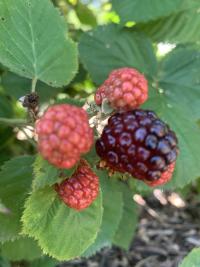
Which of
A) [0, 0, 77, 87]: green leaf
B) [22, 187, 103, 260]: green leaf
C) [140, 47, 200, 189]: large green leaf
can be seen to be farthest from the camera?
[140, 47, 200, 189]: large green leaf

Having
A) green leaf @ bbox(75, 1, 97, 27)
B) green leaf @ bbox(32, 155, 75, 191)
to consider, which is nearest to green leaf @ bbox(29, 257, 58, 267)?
green leaf @ bbox(32, 155, 75, 191)

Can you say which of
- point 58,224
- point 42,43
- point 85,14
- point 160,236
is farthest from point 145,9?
point 160,236

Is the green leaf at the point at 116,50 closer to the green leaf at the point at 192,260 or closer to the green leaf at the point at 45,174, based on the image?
the green leaf at the point at 192,260

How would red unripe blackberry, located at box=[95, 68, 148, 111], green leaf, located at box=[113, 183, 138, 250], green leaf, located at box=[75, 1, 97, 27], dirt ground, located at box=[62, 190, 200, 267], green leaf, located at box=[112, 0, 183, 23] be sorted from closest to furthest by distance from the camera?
red unripe blackberry, located at box=[95, 68, 148, 111] < green leaf, located at box=[112, 0, 183, 23] < green leaf, located at box=[113, 183, 138, 250] < green leaf, located at box=[75, 1, 97, 27] < dirt ground, located at box=[62, 190, 200, 267]

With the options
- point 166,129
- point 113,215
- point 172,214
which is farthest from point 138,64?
point 172,214

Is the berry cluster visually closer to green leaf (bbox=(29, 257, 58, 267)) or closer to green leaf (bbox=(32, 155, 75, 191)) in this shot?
green leaf (bbox=(32, 155, 75, 191))

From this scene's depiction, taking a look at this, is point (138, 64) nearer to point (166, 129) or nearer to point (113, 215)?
point (113, 215)
